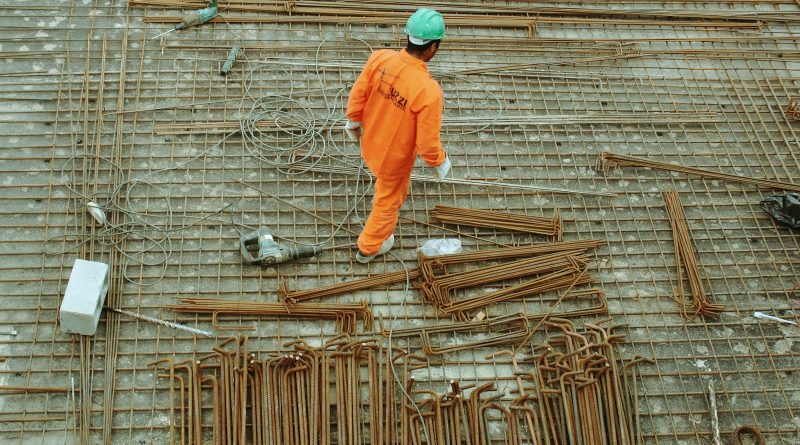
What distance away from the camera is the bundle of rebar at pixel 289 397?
4242mm

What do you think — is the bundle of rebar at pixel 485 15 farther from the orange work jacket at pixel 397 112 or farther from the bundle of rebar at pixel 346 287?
the bundle of rebar at pixel 346 287

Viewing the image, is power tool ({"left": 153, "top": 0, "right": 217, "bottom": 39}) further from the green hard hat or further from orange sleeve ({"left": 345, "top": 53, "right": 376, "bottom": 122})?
the green hard hat

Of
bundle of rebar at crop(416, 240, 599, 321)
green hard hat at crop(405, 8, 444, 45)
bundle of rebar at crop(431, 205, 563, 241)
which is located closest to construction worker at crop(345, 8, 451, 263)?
green hard hat at crop(405, 8, 444, 45)

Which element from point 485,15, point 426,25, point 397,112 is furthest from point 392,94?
point 485,15

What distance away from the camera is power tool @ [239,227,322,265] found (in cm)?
491

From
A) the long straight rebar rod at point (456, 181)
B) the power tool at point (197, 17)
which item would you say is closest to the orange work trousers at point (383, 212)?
the long straight rebar rod at point (456, 181)

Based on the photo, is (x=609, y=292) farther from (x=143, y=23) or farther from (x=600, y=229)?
(x=143, y=23)

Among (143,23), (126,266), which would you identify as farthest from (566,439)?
(143,23)

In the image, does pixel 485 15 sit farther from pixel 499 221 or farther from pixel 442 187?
pixel 499 221

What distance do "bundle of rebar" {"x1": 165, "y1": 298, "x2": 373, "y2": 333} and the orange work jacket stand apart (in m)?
0.96

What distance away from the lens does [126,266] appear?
489 centimetres

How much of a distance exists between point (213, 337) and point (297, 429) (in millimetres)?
870

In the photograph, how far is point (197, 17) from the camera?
6199mm

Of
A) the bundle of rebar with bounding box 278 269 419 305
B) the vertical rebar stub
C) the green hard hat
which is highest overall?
the vertical rebar stub
